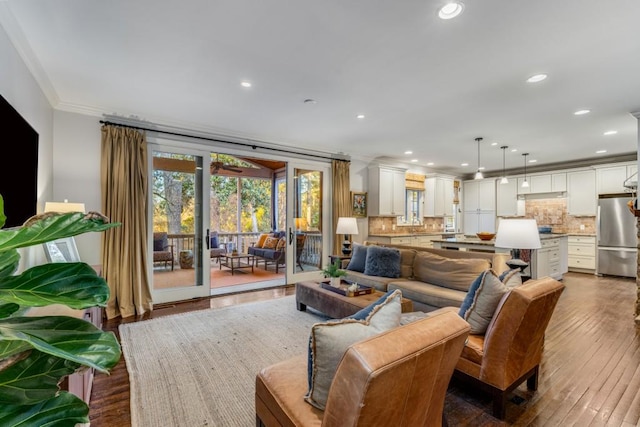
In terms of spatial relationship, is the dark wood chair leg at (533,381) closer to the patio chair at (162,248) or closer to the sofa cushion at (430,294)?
the sofa cushion at (430,294)

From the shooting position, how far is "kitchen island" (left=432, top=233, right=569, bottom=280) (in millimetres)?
5180

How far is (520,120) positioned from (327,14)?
11.8ft

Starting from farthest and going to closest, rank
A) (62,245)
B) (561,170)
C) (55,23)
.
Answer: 1. (561,170)
2. (62,245)
3. (55,23)

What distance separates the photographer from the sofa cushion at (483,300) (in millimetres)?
1996

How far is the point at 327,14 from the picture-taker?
2.08 metres

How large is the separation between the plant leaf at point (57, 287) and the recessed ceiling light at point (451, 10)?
7.83 feet

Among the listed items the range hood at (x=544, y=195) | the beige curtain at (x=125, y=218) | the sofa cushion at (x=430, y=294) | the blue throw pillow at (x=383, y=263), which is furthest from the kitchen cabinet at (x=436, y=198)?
the beige curtain at (x=125, y=218)

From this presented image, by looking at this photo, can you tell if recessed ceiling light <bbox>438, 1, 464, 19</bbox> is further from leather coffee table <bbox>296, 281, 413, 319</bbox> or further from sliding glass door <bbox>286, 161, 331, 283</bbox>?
sliding glass door <bbox>286, 161, 331, 283</bbox>

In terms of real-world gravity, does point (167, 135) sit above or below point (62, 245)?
above

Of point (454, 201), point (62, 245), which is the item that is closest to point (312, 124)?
point (62, 245)

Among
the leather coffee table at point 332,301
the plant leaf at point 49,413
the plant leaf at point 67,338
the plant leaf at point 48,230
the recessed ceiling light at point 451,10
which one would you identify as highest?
the recessed ceiling light at point 451,10

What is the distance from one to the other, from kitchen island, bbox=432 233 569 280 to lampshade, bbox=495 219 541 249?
2445 millimetres

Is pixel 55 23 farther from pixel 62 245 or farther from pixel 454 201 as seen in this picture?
pixel 454 201

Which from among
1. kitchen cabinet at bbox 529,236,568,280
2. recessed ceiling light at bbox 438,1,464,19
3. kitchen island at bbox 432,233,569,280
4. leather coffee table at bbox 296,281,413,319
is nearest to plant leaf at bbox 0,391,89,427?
recessed ceiling light at bbox 438,1,464,19
